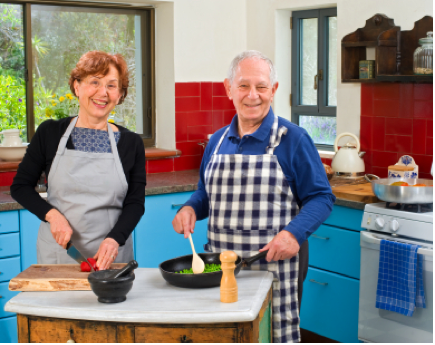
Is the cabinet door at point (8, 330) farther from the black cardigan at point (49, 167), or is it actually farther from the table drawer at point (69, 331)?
the table drawer at point (69, 331)

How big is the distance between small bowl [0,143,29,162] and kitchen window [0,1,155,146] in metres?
0.23

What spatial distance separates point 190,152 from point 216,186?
232 cm

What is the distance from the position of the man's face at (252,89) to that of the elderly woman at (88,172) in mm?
469

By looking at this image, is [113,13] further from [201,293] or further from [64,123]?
[201,293]

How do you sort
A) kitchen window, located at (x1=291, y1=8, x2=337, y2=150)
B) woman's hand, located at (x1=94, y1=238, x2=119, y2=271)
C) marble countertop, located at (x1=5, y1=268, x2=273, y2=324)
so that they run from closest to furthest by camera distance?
marble countertop, located at (x1=5, y1=268, x2=273, y2=324) < woman's hand, located at (x1=94, y1=238, x2=119, y2=271) < kitchen window, located at (x1=291, y1=8, x2=337, y2=150)

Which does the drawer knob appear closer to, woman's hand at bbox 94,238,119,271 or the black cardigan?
woman's hand at bbox 94,238,119,271

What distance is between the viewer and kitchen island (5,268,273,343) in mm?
1619

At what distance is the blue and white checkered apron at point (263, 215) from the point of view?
2.12 metres

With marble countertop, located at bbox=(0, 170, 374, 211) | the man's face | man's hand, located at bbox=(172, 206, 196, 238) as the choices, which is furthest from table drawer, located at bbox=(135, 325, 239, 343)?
marble countertop, located at bbox=(0, 170, 374, 211)

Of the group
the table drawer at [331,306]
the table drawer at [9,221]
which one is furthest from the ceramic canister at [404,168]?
the table drawer at [9,221]

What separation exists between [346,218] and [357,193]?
0.52 feet

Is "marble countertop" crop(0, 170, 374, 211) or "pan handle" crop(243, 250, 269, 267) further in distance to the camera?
"marble countertop" crop(0, 170, 374, 211)

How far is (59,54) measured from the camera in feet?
13.5

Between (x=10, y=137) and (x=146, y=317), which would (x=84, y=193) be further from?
(x=10, y=137)
